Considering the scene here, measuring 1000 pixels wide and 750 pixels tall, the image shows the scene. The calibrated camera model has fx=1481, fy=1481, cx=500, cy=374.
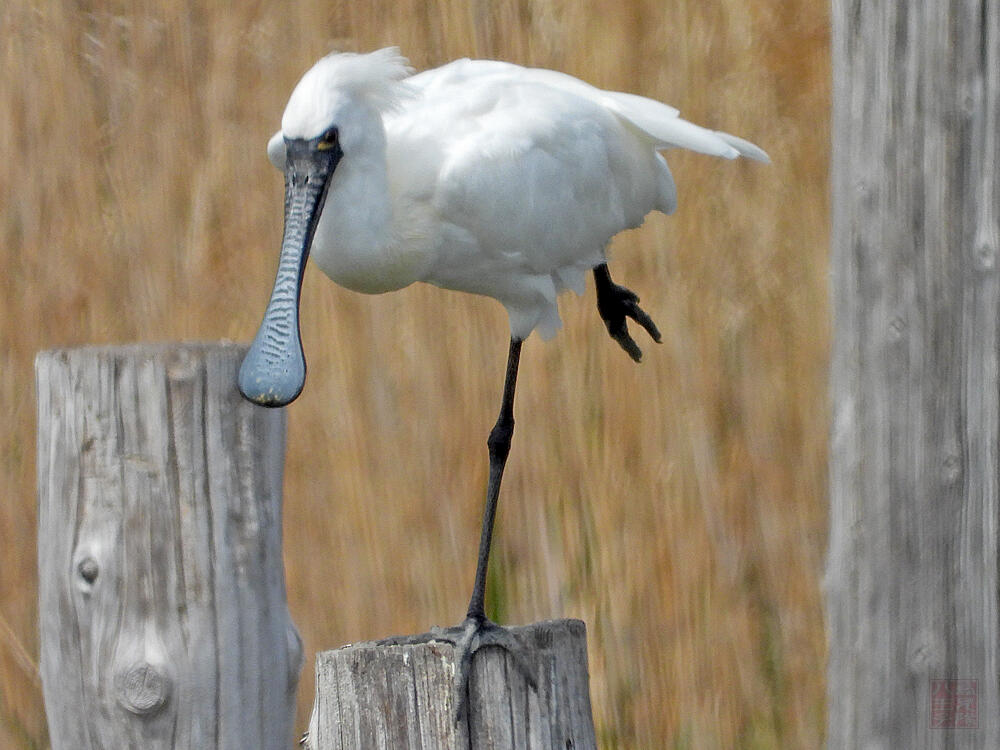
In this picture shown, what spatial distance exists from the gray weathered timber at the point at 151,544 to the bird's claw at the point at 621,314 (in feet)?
5.38

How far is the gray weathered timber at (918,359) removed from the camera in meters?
2.01

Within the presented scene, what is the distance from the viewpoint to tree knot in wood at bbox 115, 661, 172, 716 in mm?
2312

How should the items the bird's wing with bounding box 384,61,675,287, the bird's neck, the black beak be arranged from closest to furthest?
the black beak
the bird's neck
the bird's wing with bounding box 384,61,675,287

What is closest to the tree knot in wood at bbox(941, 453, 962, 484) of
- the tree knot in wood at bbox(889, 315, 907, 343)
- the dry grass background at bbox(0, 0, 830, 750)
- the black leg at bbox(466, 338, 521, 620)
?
the tree knot in wood at bbox(889, 315, 907, 343)

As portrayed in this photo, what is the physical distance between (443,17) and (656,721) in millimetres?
2138

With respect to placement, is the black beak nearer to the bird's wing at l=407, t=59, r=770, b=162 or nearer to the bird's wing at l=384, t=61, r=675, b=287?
the bird's wing at l=384, t=61, r=675, b=287

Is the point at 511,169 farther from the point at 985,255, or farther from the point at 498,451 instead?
the point at 985,255

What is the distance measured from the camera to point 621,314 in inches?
154

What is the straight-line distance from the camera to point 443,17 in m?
4.44

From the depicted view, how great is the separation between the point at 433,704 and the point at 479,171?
1.24 m

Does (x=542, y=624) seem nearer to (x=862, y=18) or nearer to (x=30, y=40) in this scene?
(x=862, y=18)

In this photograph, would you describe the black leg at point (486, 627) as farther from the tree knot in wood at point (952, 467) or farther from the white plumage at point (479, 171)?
the tree knot in wood at point (952, 467)

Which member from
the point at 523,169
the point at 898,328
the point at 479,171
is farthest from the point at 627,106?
the point at 898,328

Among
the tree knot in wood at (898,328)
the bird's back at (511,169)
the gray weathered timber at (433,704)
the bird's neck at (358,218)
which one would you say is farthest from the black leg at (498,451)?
the tree knot in wood at (898,328)
